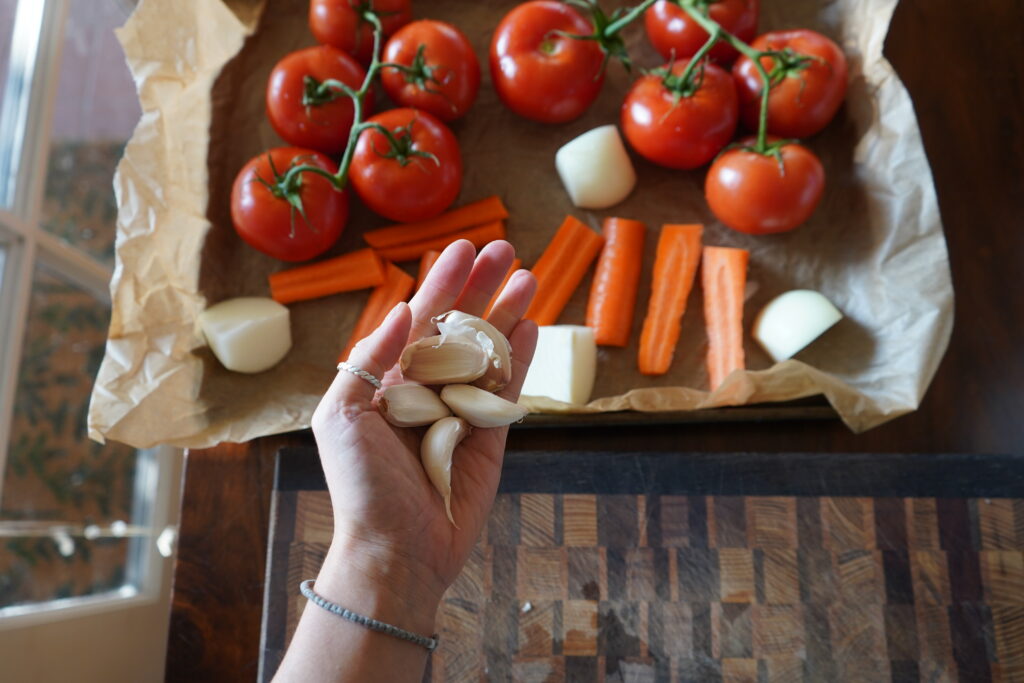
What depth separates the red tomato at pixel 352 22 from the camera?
44.0 inches

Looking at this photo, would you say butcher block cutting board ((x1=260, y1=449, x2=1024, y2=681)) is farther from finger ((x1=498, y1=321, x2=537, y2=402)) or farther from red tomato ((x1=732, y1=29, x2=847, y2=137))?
red tomato ((x1=732, y1=29, x2=847, y2=137))

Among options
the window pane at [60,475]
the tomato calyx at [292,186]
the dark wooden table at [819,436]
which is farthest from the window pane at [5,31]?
the dark wooden table at [819,436]

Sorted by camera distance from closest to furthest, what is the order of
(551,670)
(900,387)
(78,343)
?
(551,670) < (900,387) < (78,343)

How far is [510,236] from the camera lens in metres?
1.16

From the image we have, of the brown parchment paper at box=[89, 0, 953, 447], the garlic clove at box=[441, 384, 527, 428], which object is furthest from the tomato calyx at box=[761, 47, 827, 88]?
the garlic clove at box=[441, 384, 527, 428]

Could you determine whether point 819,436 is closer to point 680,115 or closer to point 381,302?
point 680,115

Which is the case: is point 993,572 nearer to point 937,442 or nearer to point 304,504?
point 937,442

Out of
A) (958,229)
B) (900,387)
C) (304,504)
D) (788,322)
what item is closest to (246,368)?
(304,504)

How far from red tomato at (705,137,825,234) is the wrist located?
0.68 meters

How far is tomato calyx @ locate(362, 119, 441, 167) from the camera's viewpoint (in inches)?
40.6

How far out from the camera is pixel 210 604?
1019 mm

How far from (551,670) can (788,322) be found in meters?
0.56

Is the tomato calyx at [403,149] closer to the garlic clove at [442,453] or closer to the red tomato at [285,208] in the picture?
the red tomato at [285,208]

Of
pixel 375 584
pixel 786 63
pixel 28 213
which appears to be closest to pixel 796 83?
pixel 786 63
